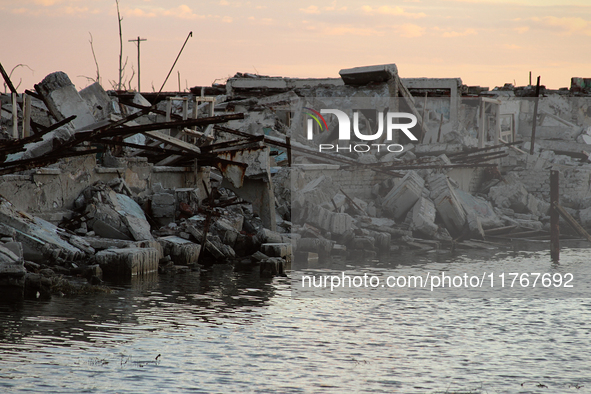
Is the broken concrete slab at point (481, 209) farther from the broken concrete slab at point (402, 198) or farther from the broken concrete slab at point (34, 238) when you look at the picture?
the broken concrete slab at point (34, 238)

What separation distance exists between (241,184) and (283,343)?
8183 millimetres

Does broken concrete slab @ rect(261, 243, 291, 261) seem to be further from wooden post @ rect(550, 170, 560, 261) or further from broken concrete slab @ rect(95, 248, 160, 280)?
wooden post @ rect(550, 170, 560, 261)

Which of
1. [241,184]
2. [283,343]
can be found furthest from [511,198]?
[283,343]

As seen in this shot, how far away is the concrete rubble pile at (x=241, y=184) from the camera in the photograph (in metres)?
11.9

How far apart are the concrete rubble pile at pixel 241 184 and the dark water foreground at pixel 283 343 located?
5.61ft

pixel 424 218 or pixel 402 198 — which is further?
pixel 402 198

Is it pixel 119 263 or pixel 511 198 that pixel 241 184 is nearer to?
pixel 119 263

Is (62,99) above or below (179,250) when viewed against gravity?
above

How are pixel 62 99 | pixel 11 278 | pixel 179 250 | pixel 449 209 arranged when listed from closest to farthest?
pixel 11 278, pixel 179 250, pixel 62 99, pixel 449 209

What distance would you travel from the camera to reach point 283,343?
7.57 metres

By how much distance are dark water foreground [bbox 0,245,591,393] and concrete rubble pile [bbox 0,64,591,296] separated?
1.71 meters

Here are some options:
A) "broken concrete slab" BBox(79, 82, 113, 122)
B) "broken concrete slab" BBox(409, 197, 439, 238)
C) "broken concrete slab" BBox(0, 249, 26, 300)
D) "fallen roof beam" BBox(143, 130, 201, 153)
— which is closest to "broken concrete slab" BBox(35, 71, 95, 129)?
"broken concrete slab" BBox(79, 82, 113, 122)

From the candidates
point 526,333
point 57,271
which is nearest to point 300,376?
point 526,333

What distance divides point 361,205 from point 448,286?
7632 millimetres
